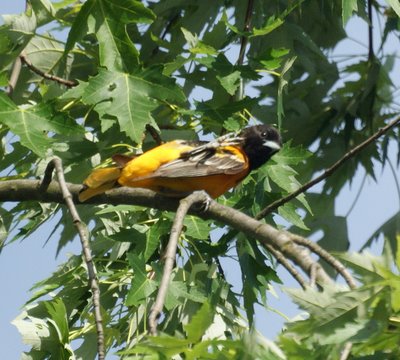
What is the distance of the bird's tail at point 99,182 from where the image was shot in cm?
336

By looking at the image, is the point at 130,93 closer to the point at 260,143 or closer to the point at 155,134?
the point at 155,134

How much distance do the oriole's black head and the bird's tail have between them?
0.75 m

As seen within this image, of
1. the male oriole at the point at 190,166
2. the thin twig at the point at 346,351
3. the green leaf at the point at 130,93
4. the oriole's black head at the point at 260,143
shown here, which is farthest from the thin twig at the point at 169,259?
the oriole's black head at the point at 260,143

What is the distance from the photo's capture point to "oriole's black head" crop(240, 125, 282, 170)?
4316 mm

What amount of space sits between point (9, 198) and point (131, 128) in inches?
23.6

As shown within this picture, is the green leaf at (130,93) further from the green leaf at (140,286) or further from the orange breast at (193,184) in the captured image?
the green leaf at (140,286)

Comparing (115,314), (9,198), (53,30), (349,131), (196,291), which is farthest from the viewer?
(349,131)

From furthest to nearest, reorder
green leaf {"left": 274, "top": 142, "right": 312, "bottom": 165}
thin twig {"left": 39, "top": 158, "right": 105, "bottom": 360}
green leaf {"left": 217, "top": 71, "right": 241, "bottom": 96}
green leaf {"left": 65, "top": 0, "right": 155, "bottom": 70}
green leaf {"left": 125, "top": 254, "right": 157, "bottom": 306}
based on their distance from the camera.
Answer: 1. green leaf {"left": 274, "top": 142, "right": 312, "bottom": 165}
2. green leaf {"left": 217, "top": 71, "right": 241, "bottom": 96}
3. green leaf {"left": 65, "top": 0, "right": 155, "bottom": 70}
4. green leaf {"left": 125, "top": 254, "right": 157, "bottom": 306}
5. thin twig {"left": 39, "top": 158, "right": 105, "bottom": 360}

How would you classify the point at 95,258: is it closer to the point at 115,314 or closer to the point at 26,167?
the point at 115,314

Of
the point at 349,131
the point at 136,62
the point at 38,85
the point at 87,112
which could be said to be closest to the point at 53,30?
the point at 38,85

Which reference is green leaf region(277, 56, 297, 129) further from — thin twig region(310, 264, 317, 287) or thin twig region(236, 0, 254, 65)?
thin twig region(310, 264, 317, 287)

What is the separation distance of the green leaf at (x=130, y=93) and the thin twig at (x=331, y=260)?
140 centimetres

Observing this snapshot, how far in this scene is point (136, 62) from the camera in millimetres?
3873

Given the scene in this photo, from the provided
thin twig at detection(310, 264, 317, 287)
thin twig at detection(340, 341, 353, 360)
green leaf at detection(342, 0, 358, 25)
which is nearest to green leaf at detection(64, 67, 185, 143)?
green leaf at detection(342, 0, 358, 25)
